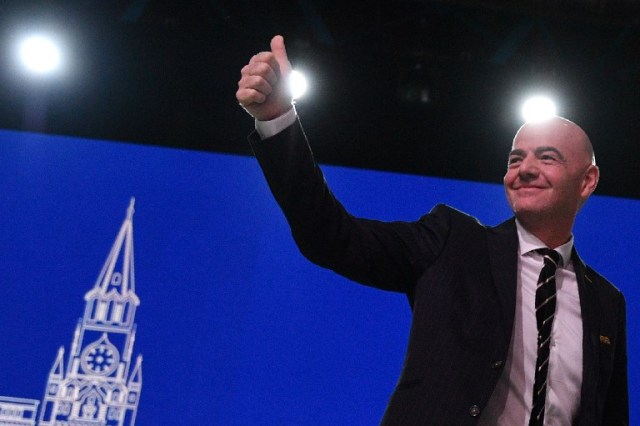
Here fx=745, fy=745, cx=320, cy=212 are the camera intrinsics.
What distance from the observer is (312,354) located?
4.07 meters

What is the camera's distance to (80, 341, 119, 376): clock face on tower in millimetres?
3824

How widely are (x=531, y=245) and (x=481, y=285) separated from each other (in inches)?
9.2

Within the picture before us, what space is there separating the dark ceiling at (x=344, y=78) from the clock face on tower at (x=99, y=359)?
140 centimetres

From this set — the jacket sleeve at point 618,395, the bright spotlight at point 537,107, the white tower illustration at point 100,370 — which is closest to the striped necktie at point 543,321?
the jacket sleeve at point 618,395

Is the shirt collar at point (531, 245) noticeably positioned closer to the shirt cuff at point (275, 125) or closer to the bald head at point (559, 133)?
the bald head at point (559, 133)

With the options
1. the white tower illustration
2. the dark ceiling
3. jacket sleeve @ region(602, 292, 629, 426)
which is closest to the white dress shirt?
jacket sleeve @ region(602, 292, 629, 426)

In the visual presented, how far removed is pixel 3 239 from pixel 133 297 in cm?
83

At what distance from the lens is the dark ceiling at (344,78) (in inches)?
185

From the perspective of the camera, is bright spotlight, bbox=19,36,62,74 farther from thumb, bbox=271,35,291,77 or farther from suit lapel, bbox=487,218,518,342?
suit lapel, bbox=487,218,518,342

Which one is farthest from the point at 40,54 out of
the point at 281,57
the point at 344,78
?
the point at 281,57

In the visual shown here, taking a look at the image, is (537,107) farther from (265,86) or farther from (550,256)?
(265,86)

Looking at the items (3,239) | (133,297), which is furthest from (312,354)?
(3,239)

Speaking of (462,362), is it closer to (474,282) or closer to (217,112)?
(474,282)

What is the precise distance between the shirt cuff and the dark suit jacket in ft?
0.05
